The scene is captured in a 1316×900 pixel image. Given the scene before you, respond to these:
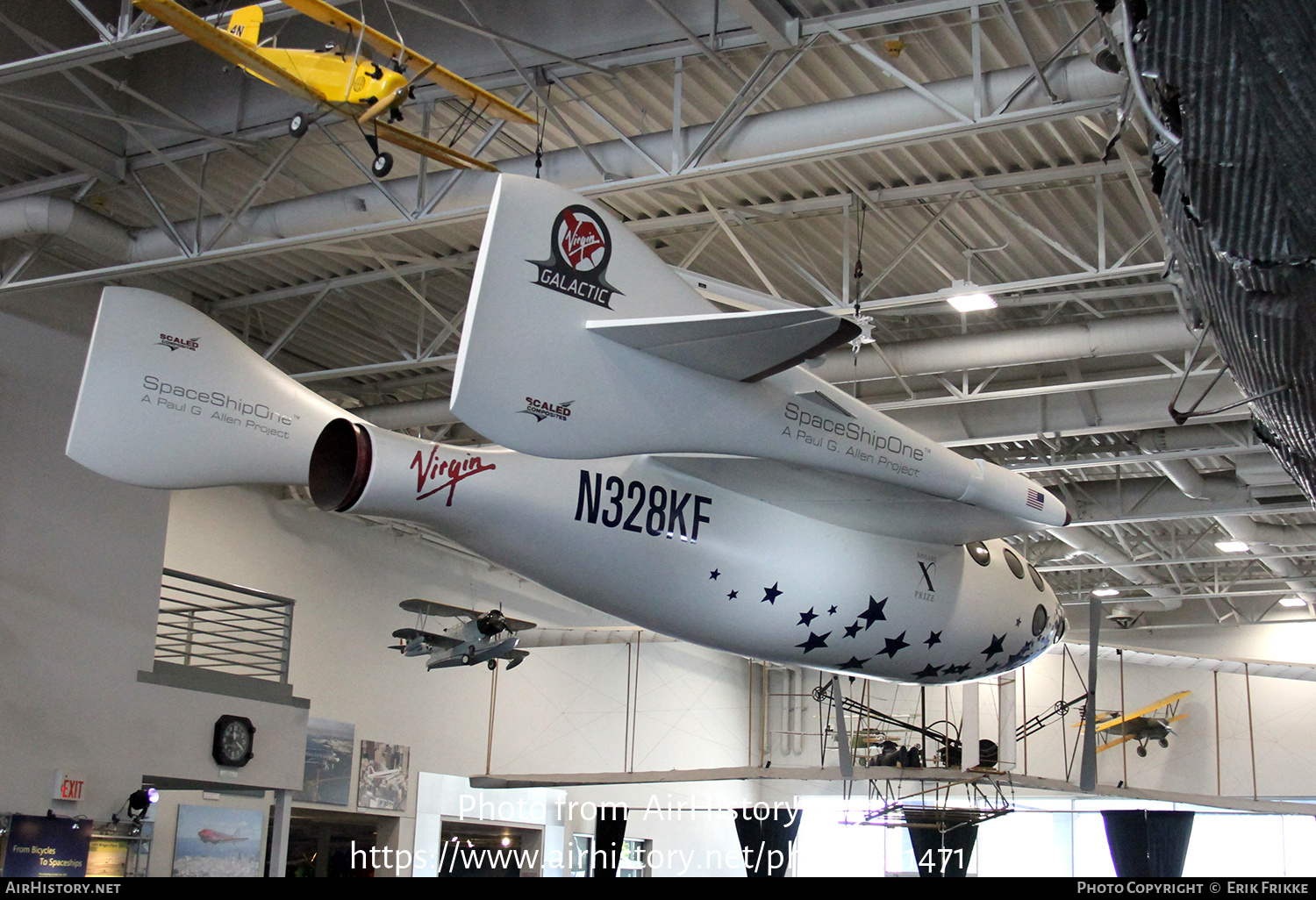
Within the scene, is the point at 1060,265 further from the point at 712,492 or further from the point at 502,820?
the point at 502,820

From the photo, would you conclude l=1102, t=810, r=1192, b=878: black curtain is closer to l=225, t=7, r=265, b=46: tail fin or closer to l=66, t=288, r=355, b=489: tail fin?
l=66, t=288, r=355, b=489: tail fin

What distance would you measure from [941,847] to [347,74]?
16.4 meters

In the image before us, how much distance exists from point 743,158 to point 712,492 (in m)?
4.93

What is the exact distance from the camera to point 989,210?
13.1m

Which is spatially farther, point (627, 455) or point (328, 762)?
point (328, 762)

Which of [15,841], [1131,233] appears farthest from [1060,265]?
[15,841]

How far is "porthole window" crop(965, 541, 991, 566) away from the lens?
7.20 m

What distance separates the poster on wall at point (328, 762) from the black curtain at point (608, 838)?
4.92 meters

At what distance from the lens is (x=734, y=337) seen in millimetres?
4785

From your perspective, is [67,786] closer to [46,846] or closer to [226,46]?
[46,846]

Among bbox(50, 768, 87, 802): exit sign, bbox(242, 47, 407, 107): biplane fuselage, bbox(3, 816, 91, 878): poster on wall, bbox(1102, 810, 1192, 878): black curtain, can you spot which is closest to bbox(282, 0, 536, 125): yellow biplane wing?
bbox(242, 47, 407, 107): biplane fuselage

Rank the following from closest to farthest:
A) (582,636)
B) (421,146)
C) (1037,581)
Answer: (1037,581)
(421,146)
(582,636)

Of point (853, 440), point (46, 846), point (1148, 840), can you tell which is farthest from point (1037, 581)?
point (1148, 840)

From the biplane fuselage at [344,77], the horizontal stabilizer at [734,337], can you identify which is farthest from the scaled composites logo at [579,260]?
the biplane fuselage at [344,77]
